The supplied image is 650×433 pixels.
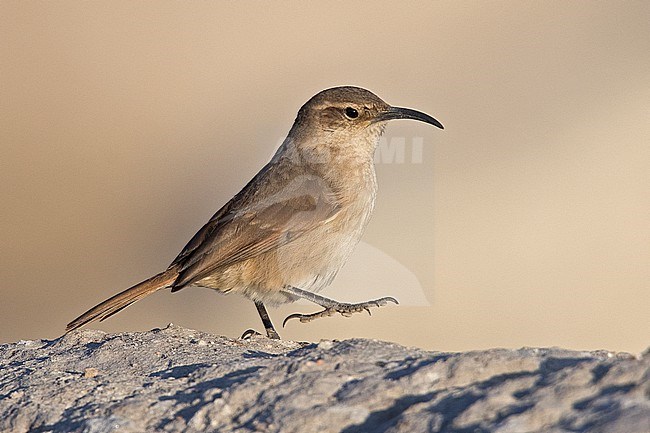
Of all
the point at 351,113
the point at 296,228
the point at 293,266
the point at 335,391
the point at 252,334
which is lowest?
the point at 335,391

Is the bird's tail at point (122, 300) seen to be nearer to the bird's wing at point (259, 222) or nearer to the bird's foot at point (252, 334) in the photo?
the bird's wing at point (259, 222)

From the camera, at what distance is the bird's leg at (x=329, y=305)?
21.3 feet

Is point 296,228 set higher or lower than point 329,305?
higher

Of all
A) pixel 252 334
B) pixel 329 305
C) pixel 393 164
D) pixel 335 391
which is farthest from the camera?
pixel 393 164

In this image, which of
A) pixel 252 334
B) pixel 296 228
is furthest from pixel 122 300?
pixel 296 228

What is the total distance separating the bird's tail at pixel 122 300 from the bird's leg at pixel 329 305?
27.5 inches

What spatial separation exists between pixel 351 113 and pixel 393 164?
2511 mm

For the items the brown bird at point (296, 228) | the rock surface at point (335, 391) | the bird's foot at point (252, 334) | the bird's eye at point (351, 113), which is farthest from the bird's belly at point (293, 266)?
the rock surface at point (335, 391)

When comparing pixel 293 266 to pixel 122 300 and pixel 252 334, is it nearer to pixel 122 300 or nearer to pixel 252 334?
pixel 252 334

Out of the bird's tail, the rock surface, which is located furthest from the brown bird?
the rock surface

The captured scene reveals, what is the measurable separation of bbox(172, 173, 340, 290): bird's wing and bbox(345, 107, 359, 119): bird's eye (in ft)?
1.53

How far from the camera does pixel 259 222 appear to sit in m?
6.87

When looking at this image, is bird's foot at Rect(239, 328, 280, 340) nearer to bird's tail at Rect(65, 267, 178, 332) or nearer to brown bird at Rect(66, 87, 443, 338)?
brown bird at Rect(66, 87, 443, 338)

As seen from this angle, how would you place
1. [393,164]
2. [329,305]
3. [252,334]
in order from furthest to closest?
[393,164] → [329,305] → [252,334]
